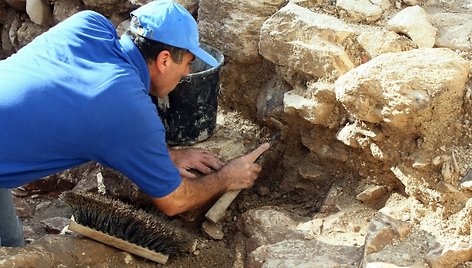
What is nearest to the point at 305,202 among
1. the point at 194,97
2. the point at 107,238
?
the point at 194,97

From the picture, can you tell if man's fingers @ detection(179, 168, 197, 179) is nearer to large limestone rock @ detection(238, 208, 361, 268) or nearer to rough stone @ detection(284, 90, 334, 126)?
large limestone rock @ detection(238, 208, 361, 268)

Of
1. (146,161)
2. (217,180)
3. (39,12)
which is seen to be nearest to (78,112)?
(146,161)

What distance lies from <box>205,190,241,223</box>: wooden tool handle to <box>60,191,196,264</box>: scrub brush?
16cm

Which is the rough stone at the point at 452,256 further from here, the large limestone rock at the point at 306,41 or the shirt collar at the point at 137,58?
the shirt collar at the point at 137,58

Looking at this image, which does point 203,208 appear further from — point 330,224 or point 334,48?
point 334,48

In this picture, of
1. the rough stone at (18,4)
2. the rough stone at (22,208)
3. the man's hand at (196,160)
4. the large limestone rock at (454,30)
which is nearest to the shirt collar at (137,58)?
the man's hand at (196,160)

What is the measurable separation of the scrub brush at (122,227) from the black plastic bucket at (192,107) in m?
0.52

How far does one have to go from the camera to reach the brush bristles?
2.90 metres

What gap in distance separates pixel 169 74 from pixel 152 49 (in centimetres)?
14

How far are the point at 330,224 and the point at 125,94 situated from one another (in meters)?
1.10

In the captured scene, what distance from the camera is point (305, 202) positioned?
320 centimetres

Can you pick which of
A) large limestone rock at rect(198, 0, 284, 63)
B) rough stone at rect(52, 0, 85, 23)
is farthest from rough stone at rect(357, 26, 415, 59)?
rough stone at rect(52, 0, 85, 23)

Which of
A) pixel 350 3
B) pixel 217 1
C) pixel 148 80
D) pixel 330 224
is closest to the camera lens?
pixel 148 80

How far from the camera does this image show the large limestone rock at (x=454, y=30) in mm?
2863
